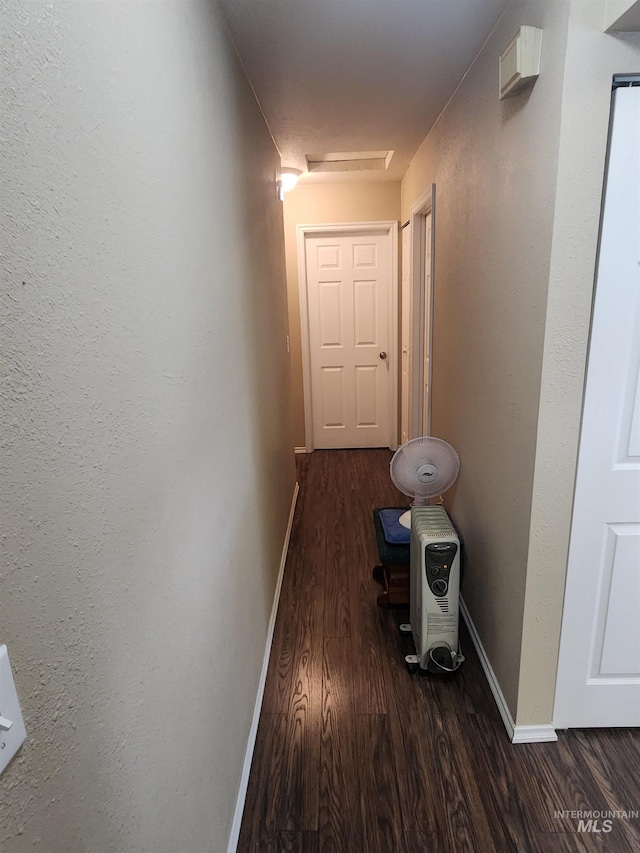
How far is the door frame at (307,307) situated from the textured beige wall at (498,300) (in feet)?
5.42

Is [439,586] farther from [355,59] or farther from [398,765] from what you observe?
[355,59]

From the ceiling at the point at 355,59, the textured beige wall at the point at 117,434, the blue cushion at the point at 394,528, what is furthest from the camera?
the blue cushion at the point at 394,528

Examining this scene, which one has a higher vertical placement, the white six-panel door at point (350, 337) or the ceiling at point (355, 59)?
the ceiling at point (355, 59)

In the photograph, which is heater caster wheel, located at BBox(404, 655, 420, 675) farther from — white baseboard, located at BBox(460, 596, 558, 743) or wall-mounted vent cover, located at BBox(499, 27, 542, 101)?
wall-mounted vent cover, located at BBox(499, 27, 542, 101)

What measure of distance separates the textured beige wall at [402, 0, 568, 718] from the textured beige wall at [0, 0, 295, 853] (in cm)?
92

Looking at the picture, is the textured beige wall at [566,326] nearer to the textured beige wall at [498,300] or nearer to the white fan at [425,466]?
the textured beige wall at [498,300]

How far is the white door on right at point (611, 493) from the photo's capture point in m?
1.25

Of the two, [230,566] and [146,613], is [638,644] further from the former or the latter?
[146,613]

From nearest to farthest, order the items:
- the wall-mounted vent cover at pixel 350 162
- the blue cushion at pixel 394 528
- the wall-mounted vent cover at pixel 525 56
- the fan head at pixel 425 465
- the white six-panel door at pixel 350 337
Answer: the wall-mounted vent cover at pixel 525 56 < the fan head at pixel 425 465 < the blue cushion at pixel 394 528 < the wall-mounted vent cover at pixel 350 162 < the white six-panel door at pixel 350 337

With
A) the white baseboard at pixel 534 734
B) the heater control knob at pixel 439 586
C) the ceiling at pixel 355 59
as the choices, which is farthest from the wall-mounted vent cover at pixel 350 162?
the white baseboard at pixel 534 734

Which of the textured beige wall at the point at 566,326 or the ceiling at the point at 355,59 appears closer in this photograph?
the textured beige wall at the point at 566,326

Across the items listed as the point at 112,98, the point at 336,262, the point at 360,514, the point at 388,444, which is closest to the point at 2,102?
the point at 112,98

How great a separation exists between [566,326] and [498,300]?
16.1 inches

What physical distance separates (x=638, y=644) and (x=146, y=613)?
1589mm
